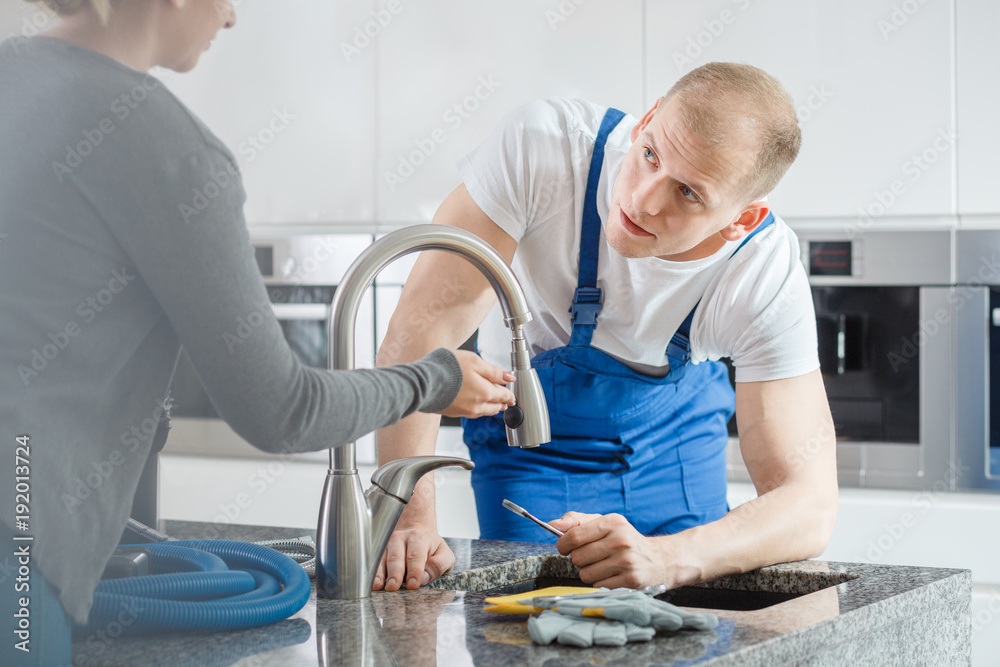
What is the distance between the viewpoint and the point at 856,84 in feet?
6.27

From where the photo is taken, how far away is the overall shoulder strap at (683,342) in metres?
1.21

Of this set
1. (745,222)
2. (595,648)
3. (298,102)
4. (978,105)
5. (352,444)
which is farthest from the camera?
(298,102)

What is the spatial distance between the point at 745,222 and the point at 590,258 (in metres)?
0.20

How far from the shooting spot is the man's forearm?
36.0 inches

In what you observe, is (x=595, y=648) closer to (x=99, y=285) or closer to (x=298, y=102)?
(x=99, y=285)

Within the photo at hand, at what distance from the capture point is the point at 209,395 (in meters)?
0.58

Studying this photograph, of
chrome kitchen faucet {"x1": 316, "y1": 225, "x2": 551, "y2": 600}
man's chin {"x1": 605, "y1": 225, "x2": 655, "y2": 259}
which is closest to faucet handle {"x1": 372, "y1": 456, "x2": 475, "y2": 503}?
chrome kitchen faucet {"x1": 316, "y1": 225, "x2": 551, "y2": 600}

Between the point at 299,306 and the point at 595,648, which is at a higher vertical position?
the point at 299,306

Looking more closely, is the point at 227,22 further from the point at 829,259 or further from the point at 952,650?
the point at 829,259

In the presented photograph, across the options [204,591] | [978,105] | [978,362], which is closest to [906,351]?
[978,362]

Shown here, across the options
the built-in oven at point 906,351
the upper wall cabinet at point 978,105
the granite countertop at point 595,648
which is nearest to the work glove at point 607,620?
the granite countertop at point 595,648

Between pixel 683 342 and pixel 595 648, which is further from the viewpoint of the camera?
pixel 683 342

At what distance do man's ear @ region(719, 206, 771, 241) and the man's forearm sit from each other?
31 cm

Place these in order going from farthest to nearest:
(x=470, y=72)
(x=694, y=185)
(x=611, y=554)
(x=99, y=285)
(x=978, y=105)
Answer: (x=470, y=72)
(x=978, y=105)
(x=694, y=185)
(x=611, y=554)
(x=99, y=285)
